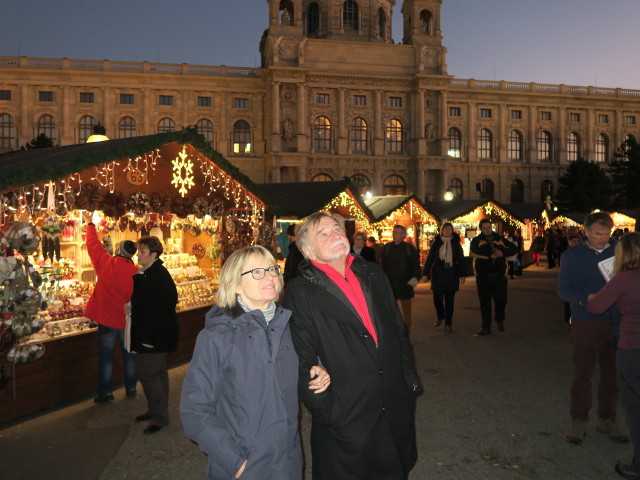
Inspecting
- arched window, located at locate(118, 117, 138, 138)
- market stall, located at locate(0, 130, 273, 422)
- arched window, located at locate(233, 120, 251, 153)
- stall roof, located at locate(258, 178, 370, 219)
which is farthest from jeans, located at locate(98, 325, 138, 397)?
arched window, located at locate(118, 117, 138, 138)

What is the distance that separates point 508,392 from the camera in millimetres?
5574

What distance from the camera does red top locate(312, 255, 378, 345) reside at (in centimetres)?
271

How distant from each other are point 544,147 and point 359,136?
18.8 meters

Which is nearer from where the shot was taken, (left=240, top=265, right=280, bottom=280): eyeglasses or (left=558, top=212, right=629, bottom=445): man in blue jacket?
(left=240, top=265, right=280, bottom=280): eyeglasses

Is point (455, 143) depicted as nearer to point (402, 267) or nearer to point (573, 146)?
point (573, 146)

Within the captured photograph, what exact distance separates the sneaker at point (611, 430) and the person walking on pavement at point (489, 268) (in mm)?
3966

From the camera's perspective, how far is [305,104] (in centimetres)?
4050

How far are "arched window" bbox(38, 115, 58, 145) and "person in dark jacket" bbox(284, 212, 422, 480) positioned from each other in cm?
4321

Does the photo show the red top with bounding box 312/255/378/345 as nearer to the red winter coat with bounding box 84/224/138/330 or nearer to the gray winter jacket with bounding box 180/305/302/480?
the gray winter jacket with bounding box 180/305/302/480

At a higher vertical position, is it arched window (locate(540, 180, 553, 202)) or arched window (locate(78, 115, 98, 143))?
arched window (locate(78, 115, 98, 143))

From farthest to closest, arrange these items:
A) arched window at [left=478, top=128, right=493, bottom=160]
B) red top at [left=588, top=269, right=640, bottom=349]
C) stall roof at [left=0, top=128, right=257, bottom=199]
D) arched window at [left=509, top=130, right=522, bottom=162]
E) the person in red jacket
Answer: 1. arched window at [left=509, top=130, right=522, bottom=162]
2. arched window at [left=478, top=128, right=493, bottom=160]
3. the person in red jacket
4. stall roof at [left=0, top=128, right=257, bottom=199]
5. red top at [left=588, top=269, right=640, bottom=349]

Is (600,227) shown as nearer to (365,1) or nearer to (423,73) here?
(423,73)

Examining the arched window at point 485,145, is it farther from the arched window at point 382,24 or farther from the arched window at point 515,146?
the arched window at point 382,24

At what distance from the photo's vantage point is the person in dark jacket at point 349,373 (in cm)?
256
